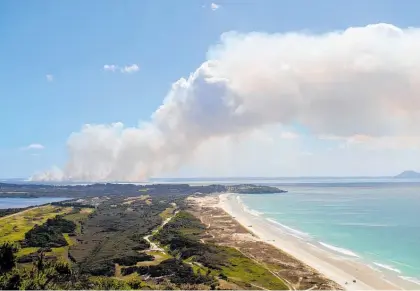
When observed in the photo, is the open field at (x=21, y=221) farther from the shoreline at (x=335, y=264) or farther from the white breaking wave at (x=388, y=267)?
the white breaking wave at (x=388, y=267)

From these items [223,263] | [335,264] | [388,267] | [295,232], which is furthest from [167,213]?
[388,267]

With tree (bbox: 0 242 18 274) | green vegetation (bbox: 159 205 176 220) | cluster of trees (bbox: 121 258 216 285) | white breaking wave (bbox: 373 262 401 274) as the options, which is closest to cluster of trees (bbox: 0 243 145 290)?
tree (bbox: 0 242 18 274)

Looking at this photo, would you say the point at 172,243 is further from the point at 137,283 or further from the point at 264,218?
the point at 264,218

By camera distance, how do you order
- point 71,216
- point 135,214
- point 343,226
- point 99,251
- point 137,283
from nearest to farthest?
1. point 137,283
2. point 99,251
3. point 343,226
4. point 71,216
5. point 135,214

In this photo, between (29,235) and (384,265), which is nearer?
(384,265)

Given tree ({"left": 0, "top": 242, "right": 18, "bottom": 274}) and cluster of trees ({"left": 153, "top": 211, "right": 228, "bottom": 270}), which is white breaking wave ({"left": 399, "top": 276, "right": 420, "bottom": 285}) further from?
tree ({"left": 0, "top": 242, "right": 18, "bottom": 274})

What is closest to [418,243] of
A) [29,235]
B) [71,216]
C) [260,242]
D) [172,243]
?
[260,242]

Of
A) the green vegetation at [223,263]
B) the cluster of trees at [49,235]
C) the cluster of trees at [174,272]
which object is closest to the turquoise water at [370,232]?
the green vegetation at [223,263]
